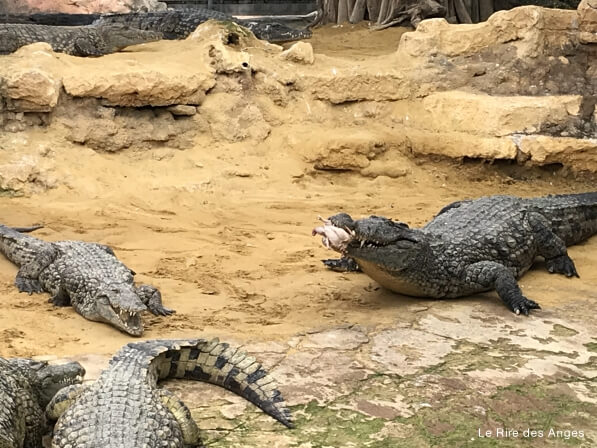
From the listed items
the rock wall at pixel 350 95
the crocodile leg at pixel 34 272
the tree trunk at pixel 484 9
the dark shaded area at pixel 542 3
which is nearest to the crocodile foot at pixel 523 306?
the crocodile leg at pixel 34 272

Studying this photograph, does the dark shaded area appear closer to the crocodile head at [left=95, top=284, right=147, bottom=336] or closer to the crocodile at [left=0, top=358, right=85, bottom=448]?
the crocodile head at [left=95, top=284, right=147, bottom=336]

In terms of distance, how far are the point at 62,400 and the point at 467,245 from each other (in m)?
3.33

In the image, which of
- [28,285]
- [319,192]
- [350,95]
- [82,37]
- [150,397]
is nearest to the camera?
[150,397]

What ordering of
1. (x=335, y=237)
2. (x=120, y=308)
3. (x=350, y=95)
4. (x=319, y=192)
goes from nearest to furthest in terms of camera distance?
(x=120, y=308) → (x=335, y=237) → (x=319, y=192) → (x=350, y=95)

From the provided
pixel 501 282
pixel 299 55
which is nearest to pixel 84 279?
pixel 501 282

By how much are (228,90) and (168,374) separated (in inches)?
211

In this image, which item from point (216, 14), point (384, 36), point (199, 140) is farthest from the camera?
point (216, 14)

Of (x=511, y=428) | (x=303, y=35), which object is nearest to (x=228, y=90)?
(x=303, y=35)

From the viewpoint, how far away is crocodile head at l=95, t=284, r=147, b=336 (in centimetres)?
501

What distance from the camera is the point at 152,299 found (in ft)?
17.7

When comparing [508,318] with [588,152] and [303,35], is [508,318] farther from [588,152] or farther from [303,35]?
[303,35]

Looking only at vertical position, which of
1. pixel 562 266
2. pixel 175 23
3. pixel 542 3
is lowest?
pixel 562 266

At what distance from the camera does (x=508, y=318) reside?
5.34 meters

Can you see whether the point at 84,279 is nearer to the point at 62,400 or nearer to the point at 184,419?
the point at 62,400
